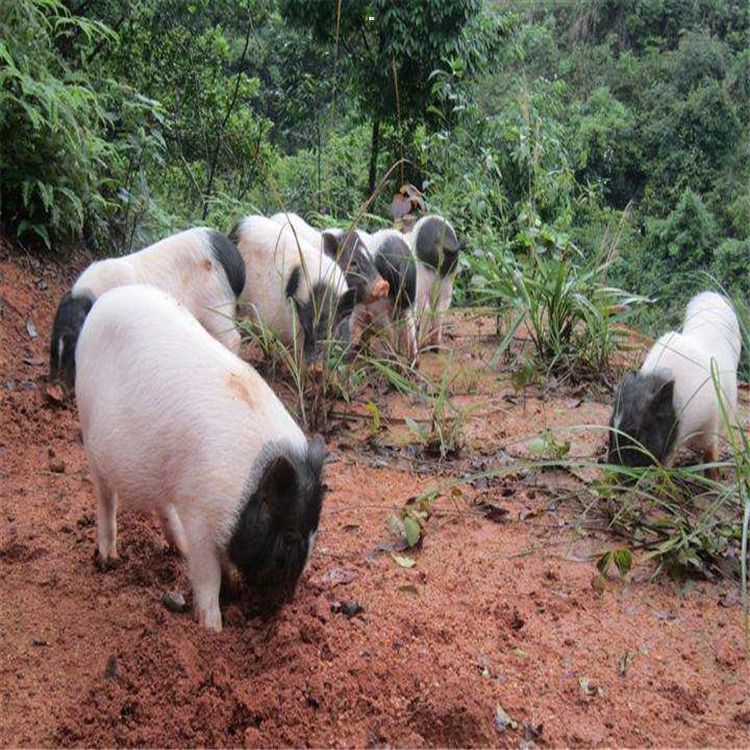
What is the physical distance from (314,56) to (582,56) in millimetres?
9198

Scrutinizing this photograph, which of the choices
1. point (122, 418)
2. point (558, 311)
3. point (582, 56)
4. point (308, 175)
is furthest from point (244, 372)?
point (582, 56)

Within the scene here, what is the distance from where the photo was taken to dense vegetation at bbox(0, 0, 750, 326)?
6465mm

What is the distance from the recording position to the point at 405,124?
12.6 metres

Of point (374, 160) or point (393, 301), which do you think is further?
point (374, 160)

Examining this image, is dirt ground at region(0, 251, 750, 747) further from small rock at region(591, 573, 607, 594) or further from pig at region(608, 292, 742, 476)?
pig at region(608, 292, 742, 476)

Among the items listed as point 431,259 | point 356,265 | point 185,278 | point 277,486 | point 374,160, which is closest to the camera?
point 277,486

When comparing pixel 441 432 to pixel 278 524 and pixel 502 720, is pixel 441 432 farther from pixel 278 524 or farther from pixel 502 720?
pixel 502 720

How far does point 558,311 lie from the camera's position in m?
5.99

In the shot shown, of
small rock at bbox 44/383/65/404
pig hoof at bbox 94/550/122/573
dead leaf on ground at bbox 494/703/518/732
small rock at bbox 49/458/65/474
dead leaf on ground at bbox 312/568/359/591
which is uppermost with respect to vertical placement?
dead leaf on ground at bbox 494/703/518/732

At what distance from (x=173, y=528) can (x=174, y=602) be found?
1.26ft

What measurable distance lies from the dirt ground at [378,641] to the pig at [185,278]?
909 mm

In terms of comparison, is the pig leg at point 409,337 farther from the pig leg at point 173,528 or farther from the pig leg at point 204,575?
the pig leg at point 204,575

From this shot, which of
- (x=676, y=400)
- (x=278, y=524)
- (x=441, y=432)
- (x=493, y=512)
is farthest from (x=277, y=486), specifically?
(x=676, y=400)

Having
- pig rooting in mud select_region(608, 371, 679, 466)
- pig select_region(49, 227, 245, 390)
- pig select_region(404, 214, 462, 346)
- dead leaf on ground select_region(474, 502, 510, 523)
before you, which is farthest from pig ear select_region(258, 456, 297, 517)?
pig select_region(404, 214, 462, 346)
